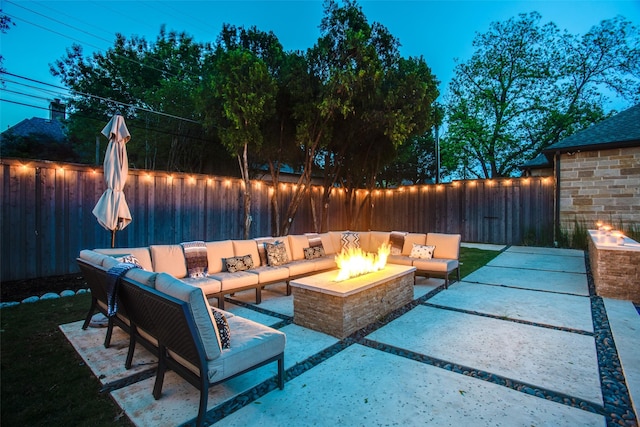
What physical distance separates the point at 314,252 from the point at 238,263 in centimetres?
178

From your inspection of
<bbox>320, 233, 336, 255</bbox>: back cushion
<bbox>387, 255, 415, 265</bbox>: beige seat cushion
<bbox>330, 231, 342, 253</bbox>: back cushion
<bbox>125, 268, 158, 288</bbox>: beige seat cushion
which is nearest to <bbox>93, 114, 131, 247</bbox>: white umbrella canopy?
<bbox>125, 268, 158, 288</bbox>: beige seat cushion

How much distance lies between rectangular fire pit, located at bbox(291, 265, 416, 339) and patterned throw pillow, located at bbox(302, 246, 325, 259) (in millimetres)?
1789

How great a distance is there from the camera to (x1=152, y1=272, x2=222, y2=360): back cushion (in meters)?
2.02

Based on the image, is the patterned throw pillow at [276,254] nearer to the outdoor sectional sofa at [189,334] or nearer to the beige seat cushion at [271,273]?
the beige seat cushion at [271,273]

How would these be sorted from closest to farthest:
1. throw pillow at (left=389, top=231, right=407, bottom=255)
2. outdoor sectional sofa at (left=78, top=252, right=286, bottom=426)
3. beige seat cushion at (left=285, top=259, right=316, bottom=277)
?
outdoor sectional sofa at (left=78, top=252, right=286, bottom=426) < beige seat cushion at (left=285, top=259, right=316, bottom=277) < throw pillow at (left=389, top=231, right=407, bottom=255)

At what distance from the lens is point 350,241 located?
283 inches

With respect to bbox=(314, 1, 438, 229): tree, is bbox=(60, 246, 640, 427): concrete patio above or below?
below

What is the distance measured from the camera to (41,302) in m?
4.77

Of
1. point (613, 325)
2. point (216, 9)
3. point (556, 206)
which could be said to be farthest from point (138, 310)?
point (216, 9)

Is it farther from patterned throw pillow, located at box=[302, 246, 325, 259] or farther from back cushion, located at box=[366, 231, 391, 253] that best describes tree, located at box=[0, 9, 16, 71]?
back cushion, located at box=[366, 231, 391, 253]

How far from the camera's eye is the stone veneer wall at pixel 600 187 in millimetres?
9109

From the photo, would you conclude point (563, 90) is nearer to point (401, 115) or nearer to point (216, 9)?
point (401, 115)

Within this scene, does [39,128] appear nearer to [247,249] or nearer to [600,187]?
[247,249]

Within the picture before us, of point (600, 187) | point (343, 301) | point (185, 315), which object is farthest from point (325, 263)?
point (600, 187)
